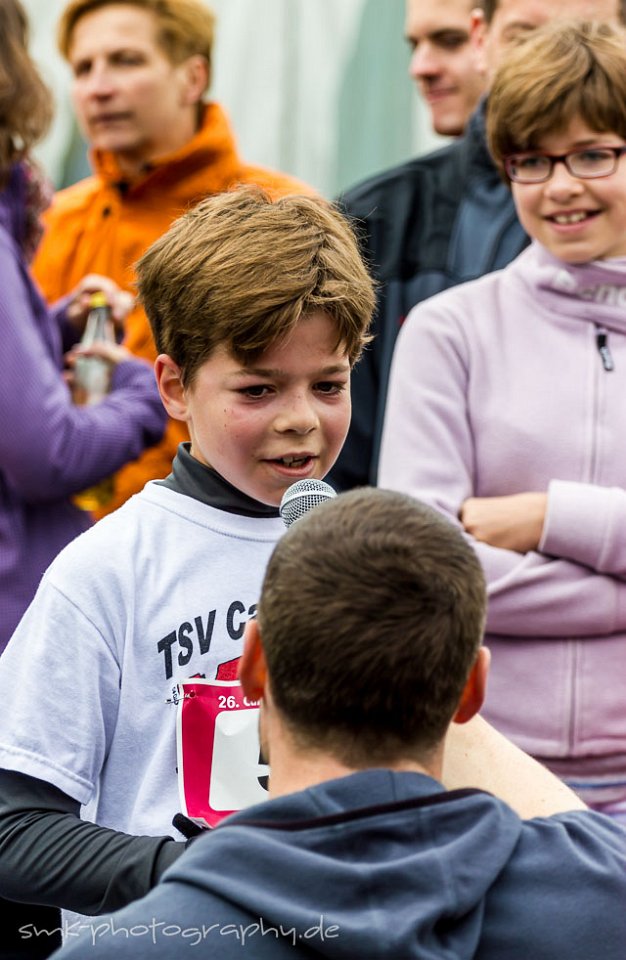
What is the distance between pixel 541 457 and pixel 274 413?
96cm

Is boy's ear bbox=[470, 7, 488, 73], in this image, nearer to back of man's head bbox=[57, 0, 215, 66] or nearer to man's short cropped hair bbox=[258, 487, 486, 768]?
back of man's head bbox=[57, 0, 215, 66]

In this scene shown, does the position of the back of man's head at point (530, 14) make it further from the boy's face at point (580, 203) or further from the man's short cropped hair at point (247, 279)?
the man's short cropped hair at point (247, 279)

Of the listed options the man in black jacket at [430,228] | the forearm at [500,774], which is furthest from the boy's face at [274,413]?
the man in black jacket at [430,228]

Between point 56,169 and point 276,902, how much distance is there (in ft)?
16.4

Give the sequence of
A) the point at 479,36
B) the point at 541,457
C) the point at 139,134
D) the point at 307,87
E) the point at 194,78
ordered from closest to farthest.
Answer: the point at 541,457
the point at 479,36
the point at 139,134
the point at 194,78
the point at 307,87

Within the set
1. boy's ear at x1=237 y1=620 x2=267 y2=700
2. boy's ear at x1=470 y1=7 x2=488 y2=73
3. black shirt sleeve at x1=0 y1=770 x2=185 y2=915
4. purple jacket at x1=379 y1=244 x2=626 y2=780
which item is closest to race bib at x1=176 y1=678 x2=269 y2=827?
black shirt sleeve at x1=0 y1=770 x2=185 y2=915

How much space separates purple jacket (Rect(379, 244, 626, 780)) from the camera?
2775 millimetres

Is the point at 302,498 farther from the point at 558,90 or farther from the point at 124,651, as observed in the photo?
the point at 558,90

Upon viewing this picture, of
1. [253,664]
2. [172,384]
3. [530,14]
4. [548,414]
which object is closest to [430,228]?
[530,14]

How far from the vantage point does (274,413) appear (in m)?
2.05

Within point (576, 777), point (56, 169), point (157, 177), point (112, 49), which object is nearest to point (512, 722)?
point (576, 777)

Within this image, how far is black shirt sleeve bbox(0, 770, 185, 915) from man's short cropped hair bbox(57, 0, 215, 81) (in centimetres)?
283

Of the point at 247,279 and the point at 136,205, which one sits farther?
the point at 136,205

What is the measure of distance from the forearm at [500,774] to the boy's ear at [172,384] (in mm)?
671
